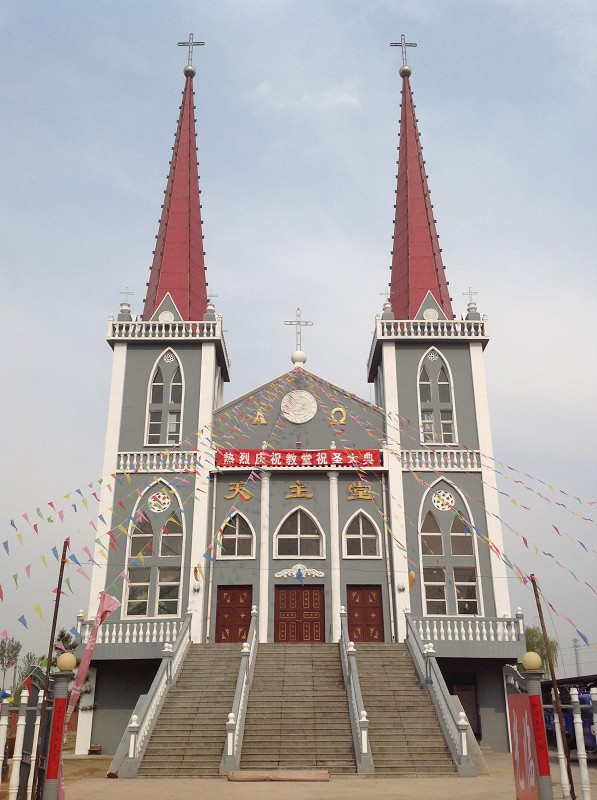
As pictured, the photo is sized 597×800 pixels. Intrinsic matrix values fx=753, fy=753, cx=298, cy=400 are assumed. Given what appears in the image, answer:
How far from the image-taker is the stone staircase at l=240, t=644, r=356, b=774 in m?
13.1

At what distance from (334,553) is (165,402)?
6.33 meters

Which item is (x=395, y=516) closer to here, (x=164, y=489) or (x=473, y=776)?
(x=164, y=489)

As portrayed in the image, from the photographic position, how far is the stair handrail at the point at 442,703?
1300cm

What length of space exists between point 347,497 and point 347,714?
22.9 ft

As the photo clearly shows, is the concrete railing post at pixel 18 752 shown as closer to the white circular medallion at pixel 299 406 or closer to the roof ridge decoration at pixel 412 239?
the white circular medallion at pixel 299 406

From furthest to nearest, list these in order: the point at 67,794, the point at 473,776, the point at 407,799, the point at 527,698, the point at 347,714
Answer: the point at 347,714 → the point at 473,776 → the point at 67,794 → the point at 407,799 → the point at 527,698

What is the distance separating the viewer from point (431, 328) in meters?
22.0

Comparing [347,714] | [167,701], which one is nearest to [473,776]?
[347,714]

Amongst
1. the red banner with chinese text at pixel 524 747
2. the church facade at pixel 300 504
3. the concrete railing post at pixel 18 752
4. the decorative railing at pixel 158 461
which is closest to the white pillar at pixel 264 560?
the church facade at pixel 300 504

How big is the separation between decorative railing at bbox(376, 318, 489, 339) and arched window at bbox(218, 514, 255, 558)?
261 inches

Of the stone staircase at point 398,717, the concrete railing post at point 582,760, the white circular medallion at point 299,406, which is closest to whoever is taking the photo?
the concrete railing post at point 582,760

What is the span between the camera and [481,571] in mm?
19531

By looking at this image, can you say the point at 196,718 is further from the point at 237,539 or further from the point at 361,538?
the point at 361,538

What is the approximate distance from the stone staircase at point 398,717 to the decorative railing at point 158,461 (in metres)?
6.63
